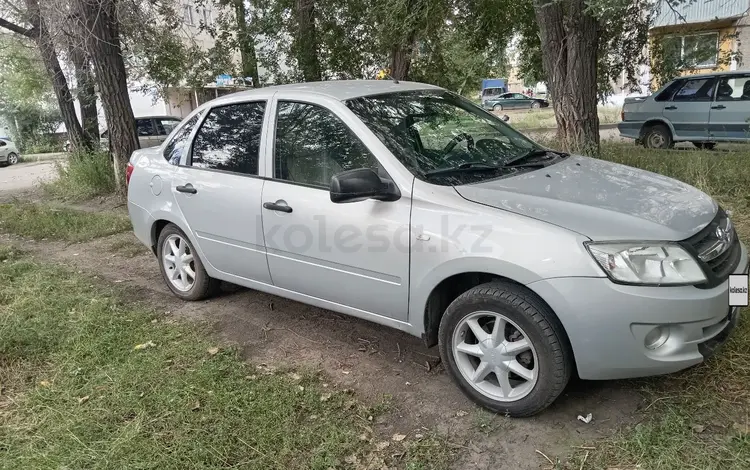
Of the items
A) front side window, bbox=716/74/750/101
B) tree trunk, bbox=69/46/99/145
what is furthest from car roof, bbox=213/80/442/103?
front side window, bbox=716/74/750/101

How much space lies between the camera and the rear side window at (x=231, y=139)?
402 cm

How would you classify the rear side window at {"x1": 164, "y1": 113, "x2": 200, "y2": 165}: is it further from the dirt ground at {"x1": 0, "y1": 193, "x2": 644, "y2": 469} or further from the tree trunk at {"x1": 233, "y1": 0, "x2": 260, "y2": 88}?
the tree trunk at {"x1": 233, "y1": 0, "x2": 260, "y2": 88}

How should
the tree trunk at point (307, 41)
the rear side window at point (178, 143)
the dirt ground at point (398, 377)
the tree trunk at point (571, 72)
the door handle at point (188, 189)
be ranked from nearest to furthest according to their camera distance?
the dirt ground at point (398, 377)
the door handle at point (188, 189)
the rear side window at point (178, 143)
the tree trunk at point (571, 72)
the tree trunk at point (307, 41)

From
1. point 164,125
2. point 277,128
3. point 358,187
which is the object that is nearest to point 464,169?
point 358,187

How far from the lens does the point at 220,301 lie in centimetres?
486

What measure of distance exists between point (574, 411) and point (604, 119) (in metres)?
23.1

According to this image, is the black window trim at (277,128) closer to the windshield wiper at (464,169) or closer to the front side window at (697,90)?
the windshield wiper at (464,169)

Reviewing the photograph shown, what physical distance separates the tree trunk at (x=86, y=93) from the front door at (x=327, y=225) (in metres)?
7.11

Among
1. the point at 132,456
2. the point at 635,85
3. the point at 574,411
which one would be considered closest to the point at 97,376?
the point at 132,456

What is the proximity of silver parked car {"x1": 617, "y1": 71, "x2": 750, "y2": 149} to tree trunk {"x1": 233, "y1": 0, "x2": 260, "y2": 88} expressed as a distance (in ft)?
27.0

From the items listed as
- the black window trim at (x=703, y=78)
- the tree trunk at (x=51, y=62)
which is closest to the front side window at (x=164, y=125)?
the tree trunk at (x=51, y=62)

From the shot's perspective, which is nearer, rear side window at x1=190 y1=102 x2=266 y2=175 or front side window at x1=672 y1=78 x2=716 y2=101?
rear side window at x1=190 y1=102 x2=266 y2=175

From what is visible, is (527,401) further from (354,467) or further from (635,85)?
(635,85)

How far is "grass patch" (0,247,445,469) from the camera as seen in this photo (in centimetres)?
278
